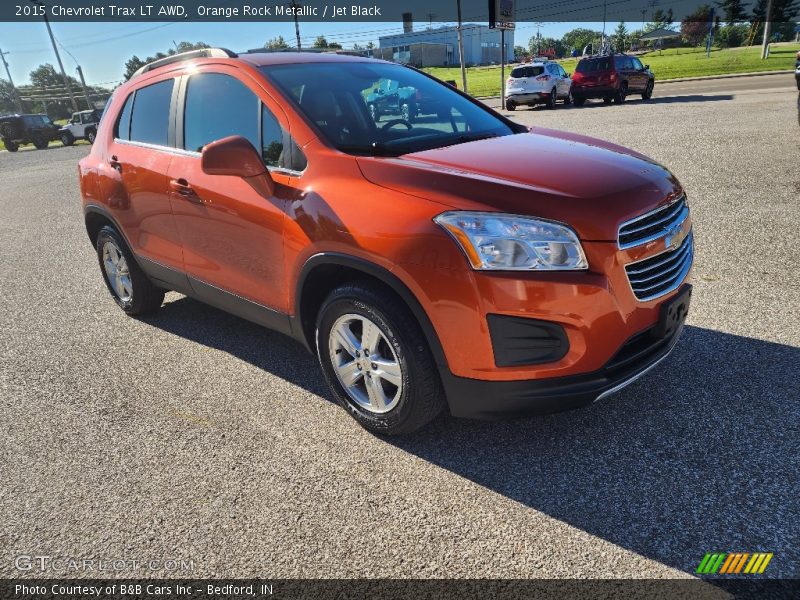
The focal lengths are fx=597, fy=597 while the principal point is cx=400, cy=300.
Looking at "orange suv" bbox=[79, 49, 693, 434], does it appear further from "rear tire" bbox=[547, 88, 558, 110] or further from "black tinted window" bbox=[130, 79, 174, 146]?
"rear tire" bbox=[547, 88, 558, 110]

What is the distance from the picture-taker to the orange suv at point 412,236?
2.39 metres

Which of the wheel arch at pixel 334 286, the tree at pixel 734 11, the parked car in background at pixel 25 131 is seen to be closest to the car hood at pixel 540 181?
the wheel arch at pixel 334 286

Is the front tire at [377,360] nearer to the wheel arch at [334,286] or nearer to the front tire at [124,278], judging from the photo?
the wheel arch at [334,286]

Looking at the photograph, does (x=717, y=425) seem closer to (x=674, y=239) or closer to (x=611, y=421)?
(x=611, y=421)

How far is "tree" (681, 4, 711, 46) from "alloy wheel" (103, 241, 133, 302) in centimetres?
9385

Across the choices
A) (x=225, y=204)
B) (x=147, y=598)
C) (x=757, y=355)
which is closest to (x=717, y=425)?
(x=757, y=355)

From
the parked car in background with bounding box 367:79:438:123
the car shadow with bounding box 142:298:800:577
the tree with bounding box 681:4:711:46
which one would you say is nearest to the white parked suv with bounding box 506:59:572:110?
the parked car in background with bounding box 367:79:438:123

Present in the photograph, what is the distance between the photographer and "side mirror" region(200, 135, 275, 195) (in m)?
2.89

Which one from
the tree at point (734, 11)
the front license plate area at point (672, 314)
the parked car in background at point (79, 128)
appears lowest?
the parked car in background at point (79, 128)

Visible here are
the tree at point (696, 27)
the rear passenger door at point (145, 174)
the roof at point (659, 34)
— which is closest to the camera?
the rear passenger door at point (145, 174)

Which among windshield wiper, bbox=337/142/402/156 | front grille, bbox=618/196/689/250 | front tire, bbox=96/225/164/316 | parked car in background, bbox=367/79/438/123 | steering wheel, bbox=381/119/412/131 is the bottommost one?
front tire, bbox=96/225/164/316

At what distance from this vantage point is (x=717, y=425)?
9.35 ft

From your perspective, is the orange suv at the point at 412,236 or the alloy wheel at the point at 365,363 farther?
the alloy wheel at the point at 365,363

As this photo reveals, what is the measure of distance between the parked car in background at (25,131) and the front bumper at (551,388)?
37.7 m
